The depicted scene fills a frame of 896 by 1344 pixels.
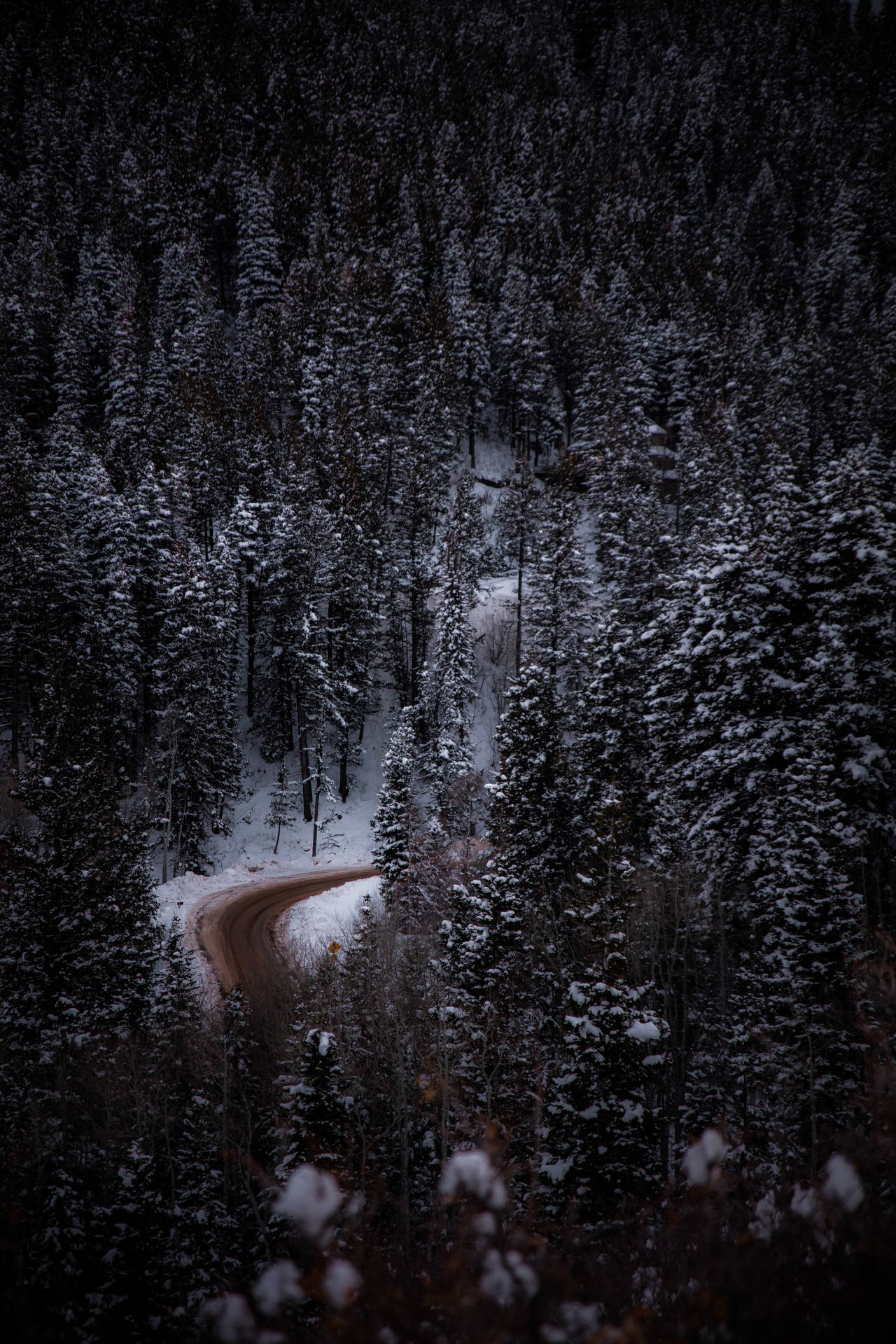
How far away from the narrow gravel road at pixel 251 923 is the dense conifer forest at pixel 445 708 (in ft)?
4.69

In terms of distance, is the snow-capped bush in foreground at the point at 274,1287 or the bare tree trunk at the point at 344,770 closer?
the snow-capped bush in foreground at the point at 274,1287

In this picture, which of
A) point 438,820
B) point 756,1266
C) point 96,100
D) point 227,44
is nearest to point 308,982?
point 438,820

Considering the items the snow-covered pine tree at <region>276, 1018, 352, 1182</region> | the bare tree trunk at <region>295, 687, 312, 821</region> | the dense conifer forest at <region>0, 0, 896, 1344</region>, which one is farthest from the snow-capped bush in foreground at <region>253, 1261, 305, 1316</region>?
the bare tree trunk at <region>295, 687, 312, 821</region>

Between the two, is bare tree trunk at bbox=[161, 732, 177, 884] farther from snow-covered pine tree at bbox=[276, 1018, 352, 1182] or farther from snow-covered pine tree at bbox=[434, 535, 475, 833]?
snow-covered pine tree at bbox=[276, 1018, 352, 1182]

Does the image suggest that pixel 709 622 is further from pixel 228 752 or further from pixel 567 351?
pixel 567 351

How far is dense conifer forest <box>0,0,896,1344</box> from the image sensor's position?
965 centimetres

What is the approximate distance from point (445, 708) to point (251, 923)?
1448 cm

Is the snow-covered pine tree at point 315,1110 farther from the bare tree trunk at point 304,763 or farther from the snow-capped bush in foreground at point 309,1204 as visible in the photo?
the bare tree trunk at point 304,763

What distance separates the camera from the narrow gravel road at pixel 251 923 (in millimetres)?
20531

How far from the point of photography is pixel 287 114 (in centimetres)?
7175

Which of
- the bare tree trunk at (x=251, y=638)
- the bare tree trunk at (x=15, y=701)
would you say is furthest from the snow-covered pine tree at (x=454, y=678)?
the bare tree trunk at (x=15, y=701)

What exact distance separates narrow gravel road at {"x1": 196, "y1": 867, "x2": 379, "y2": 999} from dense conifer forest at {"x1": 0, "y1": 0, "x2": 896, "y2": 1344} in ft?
4.69

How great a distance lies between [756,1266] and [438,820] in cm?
2296

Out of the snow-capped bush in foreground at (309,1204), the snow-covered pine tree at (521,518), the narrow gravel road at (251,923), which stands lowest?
the narrow gravel road at (251,923)
